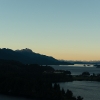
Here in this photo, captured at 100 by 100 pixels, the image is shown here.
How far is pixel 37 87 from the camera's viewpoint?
28.0 m

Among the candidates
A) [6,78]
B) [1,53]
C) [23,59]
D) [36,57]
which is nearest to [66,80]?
[6,78]

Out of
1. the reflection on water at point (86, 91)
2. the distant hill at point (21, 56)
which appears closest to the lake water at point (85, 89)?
the reflection on water at point (86, 91)

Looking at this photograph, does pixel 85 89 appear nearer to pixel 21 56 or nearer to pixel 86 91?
pixel 86 91

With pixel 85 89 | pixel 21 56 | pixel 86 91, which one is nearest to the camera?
pixel 86 91

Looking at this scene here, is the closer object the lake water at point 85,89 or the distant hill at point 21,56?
the lake water at point 85,89

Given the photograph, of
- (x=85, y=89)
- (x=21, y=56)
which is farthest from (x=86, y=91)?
(x=21, y=56)

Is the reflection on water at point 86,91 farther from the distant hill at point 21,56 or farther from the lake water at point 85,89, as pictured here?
the distant hill at point 21,56

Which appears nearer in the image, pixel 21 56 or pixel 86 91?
pixel 86 91

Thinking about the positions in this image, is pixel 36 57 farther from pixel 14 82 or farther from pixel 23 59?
pixel 14 82

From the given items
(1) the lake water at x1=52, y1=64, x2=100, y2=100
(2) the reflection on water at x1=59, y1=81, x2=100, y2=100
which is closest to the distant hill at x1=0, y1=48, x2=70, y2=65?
(1) the lake water at x1=52, y1=64, x2=100, y2=100

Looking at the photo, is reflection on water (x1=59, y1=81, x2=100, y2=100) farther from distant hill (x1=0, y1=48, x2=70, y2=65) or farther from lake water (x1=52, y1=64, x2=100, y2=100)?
distant hill (x1=0, y1=48, x2=70, y2=65)

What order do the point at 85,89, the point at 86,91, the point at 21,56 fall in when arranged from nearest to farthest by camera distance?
the point at 86,91
the point at 85,89
the point at 21,56

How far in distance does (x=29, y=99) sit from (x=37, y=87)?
279 cm

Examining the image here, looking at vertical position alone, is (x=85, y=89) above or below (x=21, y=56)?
below
